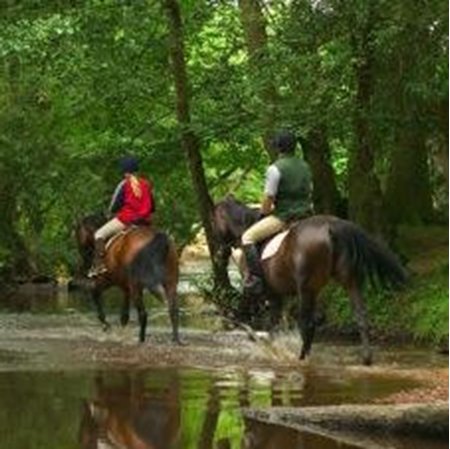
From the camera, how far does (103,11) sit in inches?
866

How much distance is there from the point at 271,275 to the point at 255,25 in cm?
766

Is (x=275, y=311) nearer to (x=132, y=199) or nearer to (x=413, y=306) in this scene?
(x=413, y=306)

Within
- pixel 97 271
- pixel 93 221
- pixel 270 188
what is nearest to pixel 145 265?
pixel 97 271

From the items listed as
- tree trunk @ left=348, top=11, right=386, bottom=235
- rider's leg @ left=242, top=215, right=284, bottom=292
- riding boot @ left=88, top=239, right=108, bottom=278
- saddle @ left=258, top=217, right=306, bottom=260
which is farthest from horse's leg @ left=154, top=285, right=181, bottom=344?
tree trunk @ left=348, top=11, right=386, bottom=235

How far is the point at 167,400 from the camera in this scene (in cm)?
1074

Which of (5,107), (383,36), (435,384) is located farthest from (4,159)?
(435,384)

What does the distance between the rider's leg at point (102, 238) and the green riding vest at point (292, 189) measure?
3.59 m

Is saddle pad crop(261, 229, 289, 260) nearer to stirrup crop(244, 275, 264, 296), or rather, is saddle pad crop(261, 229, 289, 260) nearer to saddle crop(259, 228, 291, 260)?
saddle crop(259, 228, 291, 260)

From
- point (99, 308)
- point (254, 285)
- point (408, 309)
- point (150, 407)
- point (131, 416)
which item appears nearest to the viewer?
point (131, 416)

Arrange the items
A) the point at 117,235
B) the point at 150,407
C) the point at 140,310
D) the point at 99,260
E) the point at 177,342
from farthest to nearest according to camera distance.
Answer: the point at 99,260
the point at 117,235
the point at 140,310
the point at 177,342
the point at 150,407

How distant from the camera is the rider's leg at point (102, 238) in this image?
18500 millimetres

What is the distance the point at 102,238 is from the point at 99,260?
1.67ft

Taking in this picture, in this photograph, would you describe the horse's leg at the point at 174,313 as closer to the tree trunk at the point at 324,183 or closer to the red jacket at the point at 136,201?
the red jacket at the point at 136,201

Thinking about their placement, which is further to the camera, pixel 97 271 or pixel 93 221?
pixel 93 221
